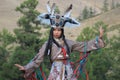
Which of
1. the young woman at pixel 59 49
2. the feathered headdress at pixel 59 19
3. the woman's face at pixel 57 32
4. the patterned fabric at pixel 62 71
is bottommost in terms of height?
the patterned fabric at pixel 62 71

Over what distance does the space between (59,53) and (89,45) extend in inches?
17.5

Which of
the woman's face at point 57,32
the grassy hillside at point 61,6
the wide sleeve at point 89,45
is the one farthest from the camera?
the grassy hillside at point 61,6

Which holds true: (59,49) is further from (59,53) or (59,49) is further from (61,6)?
(61,6)

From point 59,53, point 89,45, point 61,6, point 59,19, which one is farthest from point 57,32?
point 61,6

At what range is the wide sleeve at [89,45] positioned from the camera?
19.5 feet

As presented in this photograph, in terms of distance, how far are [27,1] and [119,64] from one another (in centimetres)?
380

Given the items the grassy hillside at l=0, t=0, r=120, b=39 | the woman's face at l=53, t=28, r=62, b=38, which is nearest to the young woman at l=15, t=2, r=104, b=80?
the woman's face at l=53, t=28, r=62, b=38

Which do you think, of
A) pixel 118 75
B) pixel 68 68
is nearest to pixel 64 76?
pixel 68 68

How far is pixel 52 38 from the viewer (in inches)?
240

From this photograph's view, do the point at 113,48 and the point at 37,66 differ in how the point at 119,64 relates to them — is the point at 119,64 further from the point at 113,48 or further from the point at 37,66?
the point at 37,66

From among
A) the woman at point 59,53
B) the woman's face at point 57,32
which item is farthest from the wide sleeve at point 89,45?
the woman's face at point 57,32

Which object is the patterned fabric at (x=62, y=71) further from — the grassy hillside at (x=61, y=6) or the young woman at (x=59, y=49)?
the grassy hillside at (x=61, y=6)

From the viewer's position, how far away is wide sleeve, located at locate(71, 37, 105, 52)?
5931mm

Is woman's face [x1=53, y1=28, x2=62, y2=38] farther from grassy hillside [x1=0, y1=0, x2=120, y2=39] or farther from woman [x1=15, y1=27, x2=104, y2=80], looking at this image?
grassy hillside [x1=0, y1=0, x2=120, y2=39]
